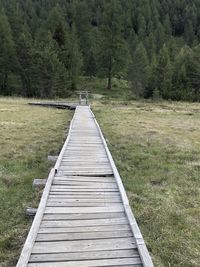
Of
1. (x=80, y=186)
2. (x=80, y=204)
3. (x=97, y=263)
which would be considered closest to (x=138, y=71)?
(x=80, y=186)

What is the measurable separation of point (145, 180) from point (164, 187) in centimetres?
84

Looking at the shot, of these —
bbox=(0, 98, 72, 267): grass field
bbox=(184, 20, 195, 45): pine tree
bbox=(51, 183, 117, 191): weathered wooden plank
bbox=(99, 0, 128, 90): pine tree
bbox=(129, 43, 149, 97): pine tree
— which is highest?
bbox=(184, 20, 195, 45): pine tree

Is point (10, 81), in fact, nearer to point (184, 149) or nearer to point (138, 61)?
point (138, 61)

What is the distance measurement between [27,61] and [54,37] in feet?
35.2

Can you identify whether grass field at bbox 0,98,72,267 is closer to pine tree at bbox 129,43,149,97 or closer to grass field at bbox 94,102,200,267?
grass field at bbox 94,102,200,267

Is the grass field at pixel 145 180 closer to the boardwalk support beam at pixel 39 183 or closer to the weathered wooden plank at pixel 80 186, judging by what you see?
the boardwalk support beam at pixel 39 183

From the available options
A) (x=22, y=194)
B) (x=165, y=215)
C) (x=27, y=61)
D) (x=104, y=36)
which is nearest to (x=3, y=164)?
(x=22, y=194)

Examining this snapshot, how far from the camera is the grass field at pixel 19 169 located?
7039 mm

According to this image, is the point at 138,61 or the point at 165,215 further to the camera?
the point at 138,61

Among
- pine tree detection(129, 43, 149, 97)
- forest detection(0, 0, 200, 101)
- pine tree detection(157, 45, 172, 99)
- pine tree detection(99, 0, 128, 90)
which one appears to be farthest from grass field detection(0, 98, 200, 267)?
pine tree detection(129, 43, 149, 97)

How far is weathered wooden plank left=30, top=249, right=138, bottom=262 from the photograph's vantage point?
558 cm

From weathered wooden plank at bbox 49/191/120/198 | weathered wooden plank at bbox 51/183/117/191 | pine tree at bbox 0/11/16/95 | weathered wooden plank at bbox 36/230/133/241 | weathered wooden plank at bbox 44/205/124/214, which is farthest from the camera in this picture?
pine tree at bbox 0/11/16/95

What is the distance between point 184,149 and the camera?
1566 cm

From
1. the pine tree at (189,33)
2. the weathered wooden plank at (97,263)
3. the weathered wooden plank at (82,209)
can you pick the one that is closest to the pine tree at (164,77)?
the weathered wooden plank at (82,209)
